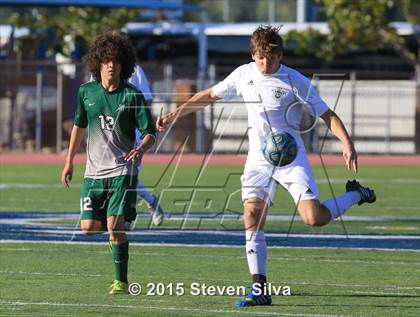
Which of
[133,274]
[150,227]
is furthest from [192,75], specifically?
[133,274]

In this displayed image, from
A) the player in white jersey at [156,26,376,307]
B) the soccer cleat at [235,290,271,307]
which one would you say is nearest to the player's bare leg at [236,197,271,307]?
the player in white jersey at [156,26,376,307]

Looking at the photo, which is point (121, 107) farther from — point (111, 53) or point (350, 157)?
point (350, 157)

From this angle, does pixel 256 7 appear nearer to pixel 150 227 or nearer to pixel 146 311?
pixel 150 227

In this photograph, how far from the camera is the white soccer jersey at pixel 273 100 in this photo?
367 inches

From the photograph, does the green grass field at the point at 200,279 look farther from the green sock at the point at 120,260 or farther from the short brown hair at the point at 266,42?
the short brown hair at the point at 266,42

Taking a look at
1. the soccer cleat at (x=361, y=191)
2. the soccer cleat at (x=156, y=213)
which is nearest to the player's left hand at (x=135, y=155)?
the soccer cleat at (x=361, y=191)

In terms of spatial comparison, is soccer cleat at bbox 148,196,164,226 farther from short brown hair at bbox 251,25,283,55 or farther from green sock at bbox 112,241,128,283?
short brown hair at bbox 251,25,283,55

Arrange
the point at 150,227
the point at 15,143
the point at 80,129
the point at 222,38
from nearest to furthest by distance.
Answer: the point at 80,129 → the point at 150,227 → the point at 15,143 → the point at 222,38

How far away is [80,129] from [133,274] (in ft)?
5.17

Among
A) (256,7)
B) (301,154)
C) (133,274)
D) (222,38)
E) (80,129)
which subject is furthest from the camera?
(256,7)

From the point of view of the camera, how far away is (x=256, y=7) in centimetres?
5200

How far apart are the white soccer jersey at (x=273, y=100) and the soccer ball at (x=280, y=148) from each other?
5 centimetres

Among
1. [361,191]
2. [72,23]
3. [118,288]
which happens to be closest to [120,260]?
[118,288]

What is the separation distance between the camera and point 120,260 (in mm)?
9773
